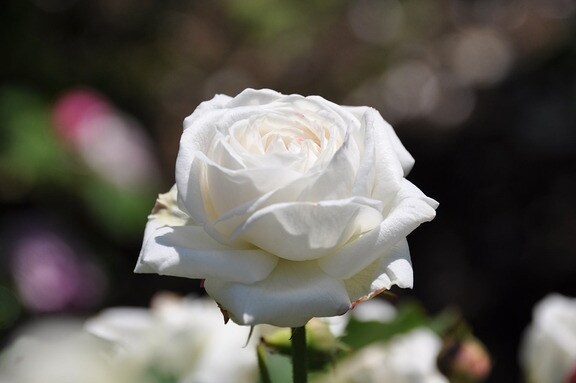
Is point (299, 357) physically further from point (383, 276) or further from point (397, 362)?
point (397, 362)

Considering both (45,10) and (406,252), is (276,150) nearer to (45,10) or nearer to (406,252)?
(406,252)

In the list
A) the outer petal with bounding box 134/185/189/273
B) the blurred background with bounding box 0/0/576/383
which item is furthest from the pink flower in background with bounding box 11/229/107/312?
the outer petal with bounding box 134/185/189/273

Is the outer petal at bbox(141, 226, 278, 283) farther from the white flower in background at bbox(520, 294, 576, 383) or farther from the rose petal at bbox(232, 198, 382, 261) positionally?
the white flower in background at bbox(520, 294, 576, 383)

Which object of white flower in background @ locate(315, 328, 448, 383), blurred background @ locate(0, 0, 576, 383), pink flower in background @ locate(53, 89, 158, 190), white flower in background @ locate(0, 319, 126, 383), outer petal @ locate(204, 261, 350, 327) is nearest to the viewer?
outer petal @ locate(204, 261, 350, 327)

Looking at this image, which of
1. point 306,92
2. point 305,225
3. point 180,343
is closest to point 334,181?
point 305,225

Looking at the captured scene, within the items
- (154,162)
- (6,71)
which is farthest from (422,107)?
(6,71)

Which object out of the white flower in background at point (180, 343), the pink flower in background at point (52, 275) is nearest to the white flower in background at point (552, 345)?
the white flower in background at point (180, 343)
